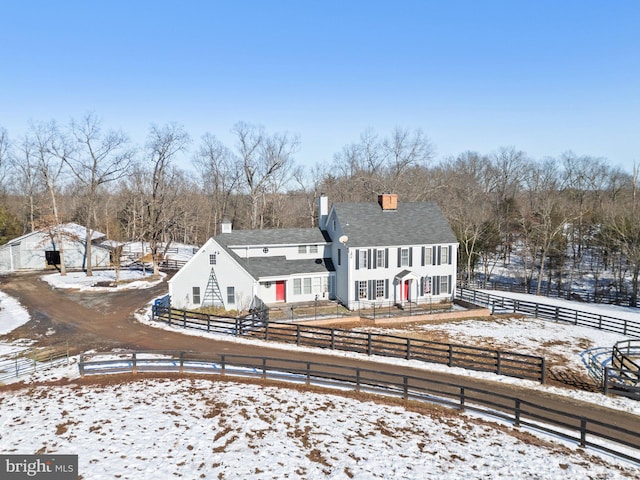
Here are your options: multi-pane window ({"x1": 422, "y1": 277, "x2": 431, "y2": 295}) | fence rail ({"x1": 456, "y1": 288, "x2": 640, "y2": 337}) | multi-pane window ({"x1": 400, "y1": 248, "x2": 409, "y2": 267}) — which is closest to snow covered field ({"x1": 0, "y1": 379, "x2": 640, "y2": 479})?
multi-pane window ({"x1": 400, "y1": 248, "x2": 409, "y2": 267})

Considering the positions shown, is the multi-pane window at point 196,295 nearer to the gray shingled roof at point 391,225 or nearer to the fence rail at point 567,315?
the gray shingled roof at point 391,225

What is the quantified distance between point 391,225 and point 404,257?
2.82 metres

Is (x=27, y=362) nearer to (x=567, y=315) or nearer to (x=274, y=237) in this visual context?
(x=274, y=237)

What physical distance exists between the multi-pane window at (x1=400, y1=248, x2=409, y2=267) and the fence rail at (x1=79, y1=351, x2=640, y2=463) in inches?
616

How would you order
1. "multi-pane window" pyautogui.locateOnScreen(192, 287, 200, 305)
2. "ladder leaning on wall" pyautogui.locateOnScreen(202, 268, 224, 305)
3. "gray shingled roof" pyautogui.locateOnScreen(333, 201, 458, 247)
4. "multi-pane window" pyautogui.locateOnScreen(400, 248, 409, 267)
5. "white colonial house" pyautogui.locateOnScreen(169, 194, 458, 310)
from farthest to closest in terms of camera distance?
"multi-pane window" pyautogui.locateOnScreen(400, 248, 409, 267) < "gray shingled roof" pyautogui.locateOnScreen(333, 201, 458, 247) < "white colonial house" pyautogui.locateOnScreen(169, 194, 458, 310) < "multi-pane window" pyautogui.locateOnScreen(192, 287, 200, 305) < "ladder leaning on wall" pyautogui.locateOnScreen(202, 268, 224, 305)

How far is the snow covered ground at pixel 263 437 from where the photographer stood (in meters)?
10.3

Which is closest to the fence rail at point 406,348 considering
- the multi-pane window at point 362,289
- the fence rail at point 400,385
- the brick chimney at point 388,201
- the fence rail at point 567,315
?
the fence rail at point 400,385

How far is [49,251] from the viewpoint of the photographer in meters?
45.8

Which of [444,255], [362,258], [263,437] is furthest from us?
[444,255]

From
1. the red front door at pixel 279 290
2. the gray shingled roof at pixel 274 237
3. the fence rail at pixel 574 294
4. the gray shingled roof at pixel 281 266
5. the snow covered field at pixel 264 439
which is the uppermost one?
the gray shingled roof at pixel 274 237

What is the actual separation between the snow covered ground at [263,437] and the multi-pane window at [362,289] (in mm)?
15985

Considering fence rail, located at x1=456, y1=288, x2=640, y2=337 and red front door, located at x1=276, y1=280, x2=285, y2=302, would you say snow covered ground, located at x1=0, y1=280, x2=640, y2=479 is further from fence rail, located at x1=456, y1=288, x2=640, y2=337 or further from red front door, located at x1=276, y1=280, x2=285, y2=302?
red front door, located at x1=276, y1=280, x2=285, y2=302

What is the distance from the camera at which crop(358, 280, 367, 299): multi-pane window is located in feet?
101

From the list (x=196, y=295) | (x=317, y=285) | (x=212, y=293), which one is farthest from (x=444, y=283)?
(x=196, y=295)
